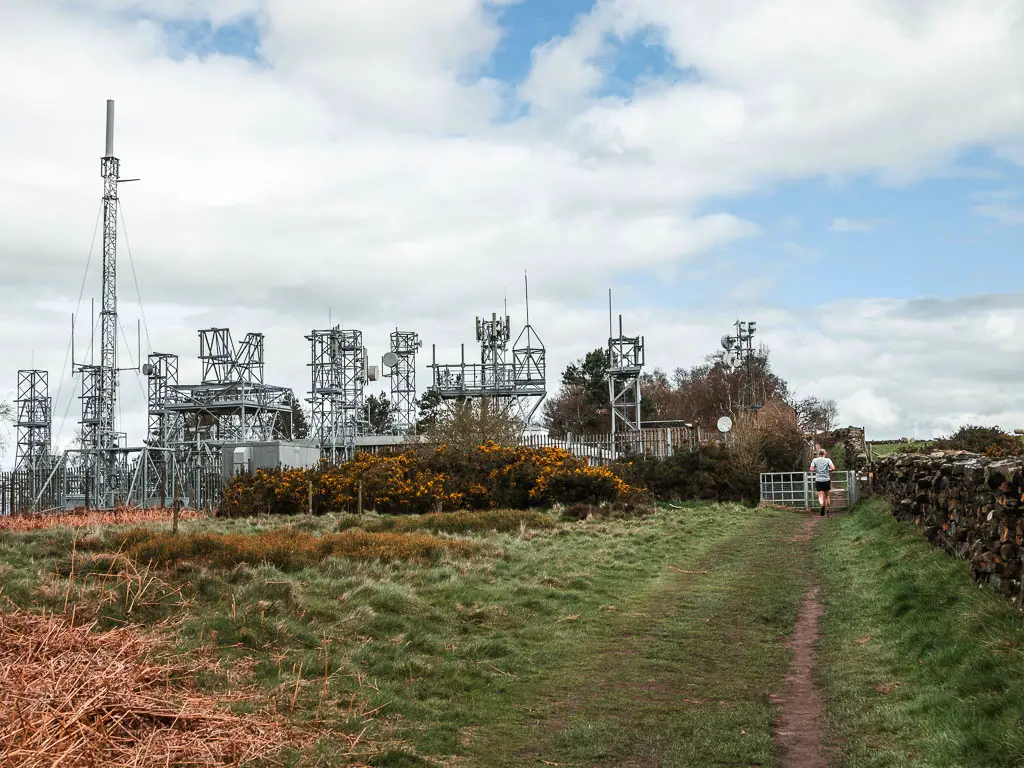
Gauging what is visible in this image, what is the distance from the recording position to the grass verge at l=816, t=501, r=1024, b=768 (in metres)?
6.61

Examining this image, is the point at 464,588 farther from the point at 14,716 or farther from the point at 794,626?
the point at 14,716

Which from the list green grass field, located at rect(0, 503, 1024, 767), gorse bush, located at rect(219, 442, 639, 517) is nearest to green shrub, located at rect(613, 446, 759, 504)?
gorse bush, located at rect(219, 442, 639, 517)

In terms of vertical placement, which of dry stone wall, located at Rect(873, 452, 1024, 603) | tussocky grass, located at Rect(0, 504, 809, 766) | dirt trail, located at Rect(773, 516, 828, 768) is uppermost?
dry stone wall, located at Rect(873, 452, 1024, 603)

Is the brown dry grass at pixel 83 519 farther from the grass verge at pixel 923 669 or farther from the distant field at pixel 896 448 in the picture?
the distant field at pixel 896 448

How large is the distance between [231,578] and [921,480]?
11.4m

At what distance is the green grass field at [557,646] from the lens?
7039mm

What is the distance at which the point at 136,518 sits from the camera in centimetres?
2409

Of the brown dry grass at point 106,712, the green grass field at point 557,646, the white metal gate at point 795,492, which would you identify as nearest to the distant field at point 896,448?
the white metal gate at point 795,492

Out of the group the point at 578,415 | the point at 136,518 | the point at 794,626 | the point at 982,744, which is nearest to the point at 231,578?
the point at 794,626

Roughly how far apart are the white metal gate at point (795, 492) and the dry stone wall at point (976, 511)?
11073 millimetres

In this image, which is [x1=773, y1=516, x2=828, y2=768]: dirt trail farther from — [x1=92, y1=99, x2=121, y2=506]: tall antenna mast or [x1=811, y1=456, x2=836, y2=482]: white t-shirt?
[x1=92, y1=99, x2=121, y2=506]: tall antenna mast

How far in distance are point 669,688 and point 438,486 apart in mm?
20034

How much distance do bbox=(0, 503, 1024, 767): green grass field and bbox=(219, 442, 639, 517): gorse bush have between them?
1209 centimetres

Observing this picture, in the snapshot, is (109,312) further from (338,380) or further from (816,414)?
(816,414)
